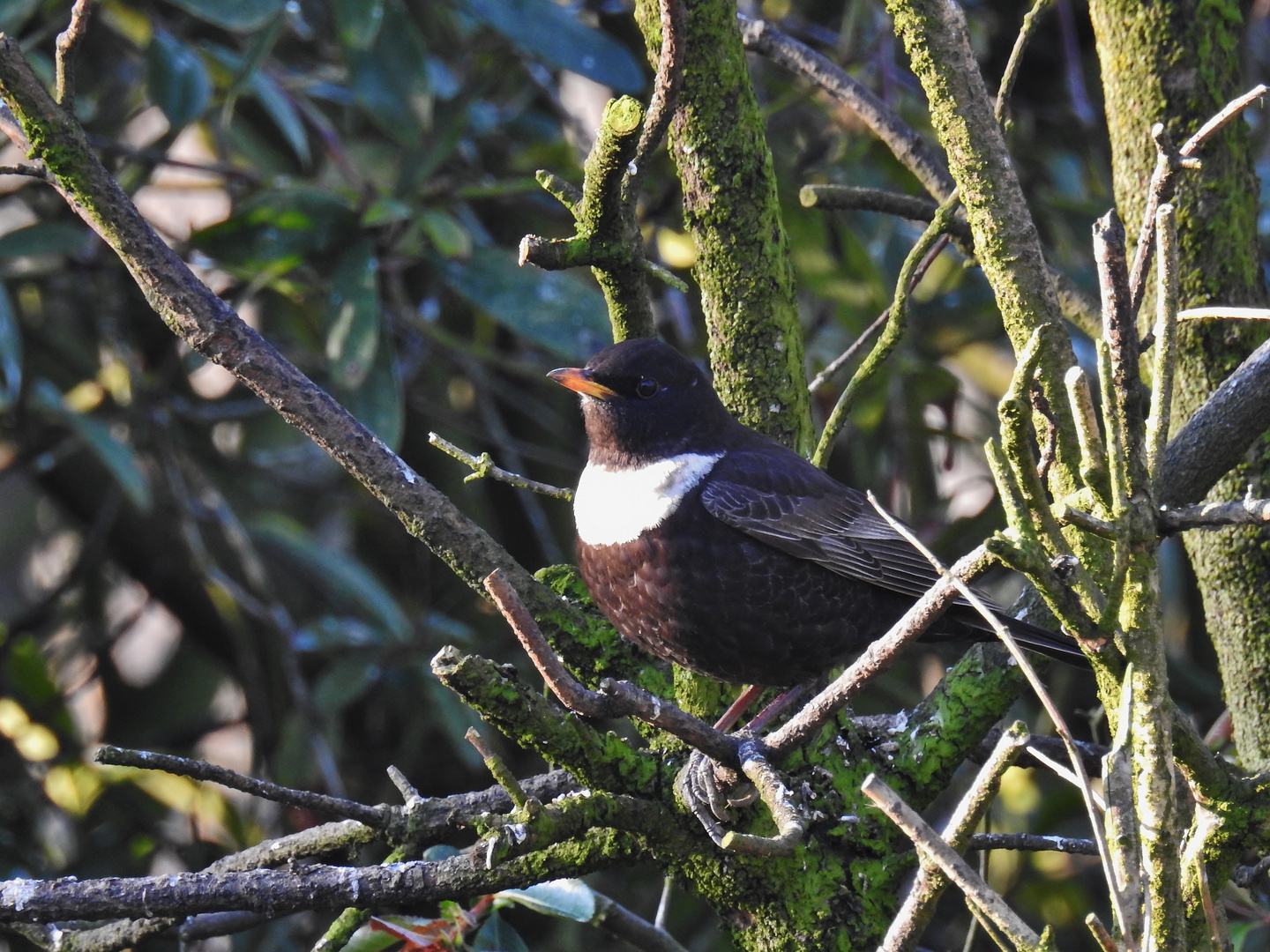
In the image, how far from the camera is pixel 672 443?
343 centimetres

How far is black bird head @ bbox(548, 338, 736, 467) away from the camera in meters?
3.36

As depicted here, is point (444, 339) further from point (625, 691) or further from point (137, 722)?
point (625, 691)

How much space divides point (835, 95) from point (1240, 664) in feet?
5.16

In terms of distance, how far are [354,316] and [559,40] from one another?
3.67ft

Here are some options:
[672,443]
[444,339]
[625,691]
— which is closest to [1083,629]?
[625,691]

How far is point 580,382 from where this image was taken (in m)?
3.37

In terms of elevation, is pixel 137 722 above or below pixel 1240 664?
below

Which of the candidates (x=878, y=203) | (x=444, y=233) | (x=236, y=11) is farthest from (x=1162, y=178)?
(x=236, y=11)

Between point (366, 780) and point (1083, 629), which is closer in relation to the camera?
point (1083, 629)

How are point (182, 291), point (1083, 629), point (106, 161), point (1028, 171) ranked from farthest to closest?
point (1028, 171) < point (106, 161) < point (182, 291) < point (1083, 629)

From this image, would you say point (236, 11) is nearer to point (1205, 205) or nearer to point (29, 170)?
point (29, 170)

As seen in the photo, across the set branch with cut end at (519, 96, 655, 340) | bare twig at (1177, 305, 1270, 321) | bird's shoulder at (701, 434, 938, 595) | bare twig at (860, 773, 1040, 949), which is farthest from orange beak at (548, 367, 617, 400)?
bare twig at (860, 773, 1040, 949)

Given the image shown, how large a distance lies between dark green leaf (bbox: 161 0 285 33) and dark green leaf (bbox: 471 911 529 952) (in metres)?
A: 2.71

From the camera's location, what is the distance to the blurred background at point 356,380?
4.25 metres
